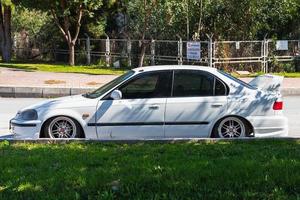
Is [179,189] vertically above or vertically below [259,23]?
below

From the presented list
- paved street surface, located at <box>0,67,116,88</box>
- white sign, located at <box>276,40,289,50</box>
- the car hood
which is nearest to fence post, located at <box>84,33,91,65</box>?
paved street surface, located at <box>0,67,116,88</box>

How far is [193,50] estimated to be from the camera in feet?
84.2

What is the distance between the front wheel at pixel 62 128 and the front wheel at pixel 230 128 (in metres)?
2.30

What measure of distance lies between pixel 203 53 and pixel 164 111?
703 inches

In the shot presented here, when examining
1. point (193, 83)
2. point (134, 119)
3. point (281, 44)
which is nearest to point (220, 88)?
point (193, 83)

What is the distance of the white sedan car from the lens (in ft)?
29.6

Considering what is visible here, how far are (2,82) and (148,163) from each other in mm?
15421

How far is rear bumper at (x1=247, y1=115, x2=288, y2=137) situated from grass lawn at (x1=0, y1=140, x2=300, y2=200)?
1.26 meters

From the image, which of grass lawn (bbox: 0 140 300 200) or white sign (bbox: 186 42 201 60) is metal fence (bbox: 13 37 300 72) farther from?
grass lawn (bbox: 0 140 300 200)

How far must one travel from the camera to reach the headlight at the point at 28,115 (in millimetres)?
9180

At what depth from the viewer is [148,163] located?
21.1ft

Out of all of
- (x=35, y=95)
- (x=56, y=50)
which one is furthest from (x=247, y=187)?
(x=56, y=50)

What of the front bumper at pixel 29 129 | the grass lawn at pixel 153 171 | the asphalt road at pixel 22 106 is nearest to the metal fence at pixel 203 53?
the asphalt road at pixel 22 106

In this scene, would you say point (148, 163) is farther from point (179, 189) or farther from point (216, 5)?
point (216, 5)
